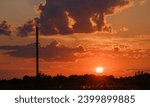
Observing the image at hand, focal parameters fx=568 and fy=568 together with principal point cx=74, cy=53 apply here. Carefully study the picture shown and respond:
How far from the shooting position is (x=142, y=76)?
48.8 m

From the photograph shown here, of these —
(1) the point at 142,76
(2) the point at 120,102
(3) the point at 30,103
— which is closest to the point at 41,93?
(3) the point at 30,103

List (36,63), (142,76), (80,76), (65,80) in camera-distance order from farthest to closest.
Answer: (80,76), (65,80), (142,76), (36,63)

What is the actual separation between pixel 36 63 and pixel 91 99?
633 inches

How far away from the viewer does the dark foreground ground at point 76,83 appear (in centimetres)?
4059

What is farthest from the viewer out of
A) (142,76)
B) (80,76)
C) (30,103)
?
(80,76)

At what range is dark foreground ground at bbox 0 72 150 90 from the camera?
40.6m

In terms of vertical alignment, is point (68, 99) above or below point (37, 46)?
below

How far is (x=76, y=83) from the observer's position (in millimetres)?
48844

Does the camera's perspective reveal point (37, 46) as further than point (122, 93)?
Yes

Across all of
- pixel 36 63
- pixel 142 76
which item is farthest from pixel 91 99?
pixel 142 76

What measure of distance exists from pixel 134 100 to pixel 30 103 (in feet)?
16.1

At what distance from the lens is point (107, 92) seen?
28109 mm

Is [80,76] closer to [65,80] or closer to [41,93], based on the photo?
[65,80]

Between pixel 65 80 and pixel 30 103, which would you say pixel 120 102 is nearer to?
pixel 30 103
